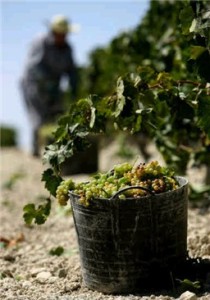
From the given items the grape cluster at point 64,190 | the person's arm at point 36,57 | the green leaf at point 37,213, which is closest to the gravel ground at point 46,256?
the green leaf at point 37,213

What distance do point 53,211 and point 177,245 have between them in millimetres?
3191

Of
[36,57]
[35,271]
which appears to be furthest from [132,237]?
[36,57]

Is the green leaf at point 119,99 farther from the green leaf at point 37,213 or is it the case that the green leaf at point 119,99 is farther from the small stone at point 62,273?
the small stone at point 62,273

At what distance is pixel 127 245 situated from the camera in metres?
3.50

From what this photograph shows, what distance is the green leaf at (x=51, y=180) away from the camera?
13.3 ft

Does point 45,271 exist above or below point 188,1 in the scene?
below

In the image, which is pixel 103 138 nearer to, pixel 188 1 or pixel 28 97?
pixel 28 97

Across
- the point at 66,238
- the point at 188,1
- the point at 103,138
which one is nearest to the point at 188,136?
the point at 66,238

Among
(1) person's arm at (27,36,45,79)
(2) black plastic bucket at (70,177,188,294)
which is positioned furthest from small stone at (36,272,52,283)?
(1) person's arm at (27,36,45,79)

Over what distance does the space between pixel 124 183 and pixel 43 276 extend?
87 cm

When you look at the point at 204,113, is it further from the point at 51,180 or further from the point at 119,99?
the point at 51,180

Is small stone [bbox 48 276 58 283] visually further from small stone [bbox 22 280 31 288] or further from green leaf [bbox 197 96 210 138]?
green leaf [bbox 197 96 210 138]

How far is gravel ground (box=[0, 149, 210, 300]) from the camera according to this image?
3.65 metres

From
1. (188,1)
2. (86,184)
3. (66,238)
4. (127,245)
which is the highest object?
(188,1)
